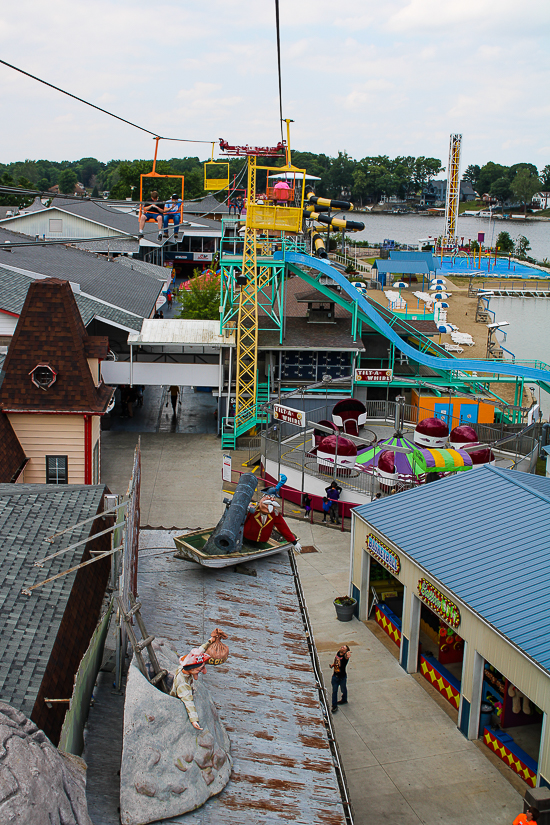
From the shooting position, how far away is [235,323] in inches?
1455

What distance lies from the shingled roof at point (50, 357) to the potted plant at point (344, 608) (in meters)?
9.29

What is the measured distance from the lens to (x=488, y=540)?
16.7 m

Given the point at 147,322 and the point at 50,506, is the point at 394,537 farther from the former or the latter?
the point at 147,322

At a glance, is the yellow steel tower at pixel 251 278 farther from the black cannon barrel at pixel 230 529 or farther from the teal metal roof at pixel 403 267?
the teal metal roof at pixel 403 267

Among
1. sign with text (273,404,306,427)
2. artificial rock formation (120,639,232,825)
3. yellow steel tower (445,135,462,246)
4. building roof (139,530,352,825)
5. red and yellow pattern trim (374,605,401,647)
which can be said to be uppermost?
yellow steel tower (445,135,462,246)

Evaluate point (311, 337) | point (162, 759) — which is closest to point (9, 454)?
point (162, 759)

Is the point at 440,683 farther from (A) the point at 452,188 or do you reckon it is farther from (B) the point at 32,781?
(A) the point at 452,188

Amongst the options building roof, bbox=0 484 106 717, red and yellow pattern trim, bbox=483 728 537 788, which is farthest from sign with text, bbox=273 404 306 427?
building roof, bbox=0 484 106 717

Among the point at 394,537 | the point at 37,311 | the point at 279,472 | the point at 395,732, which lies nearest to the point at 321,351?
the point at 279,472

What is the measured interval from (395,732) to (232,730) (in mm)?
7519

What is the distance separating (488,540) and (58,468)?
13456mm

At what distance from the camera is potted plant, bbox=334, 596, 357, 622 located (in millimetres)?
20109

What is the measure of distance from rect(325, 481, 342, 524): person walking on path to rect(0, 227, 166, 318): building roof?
54.0ft

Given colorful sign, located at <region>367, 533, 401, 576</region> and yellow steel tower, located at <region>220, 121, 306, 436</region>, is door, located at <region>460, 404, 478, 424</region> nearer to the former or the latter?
yellow steel tower, located at <region>220, 121, 306, 436</region>
